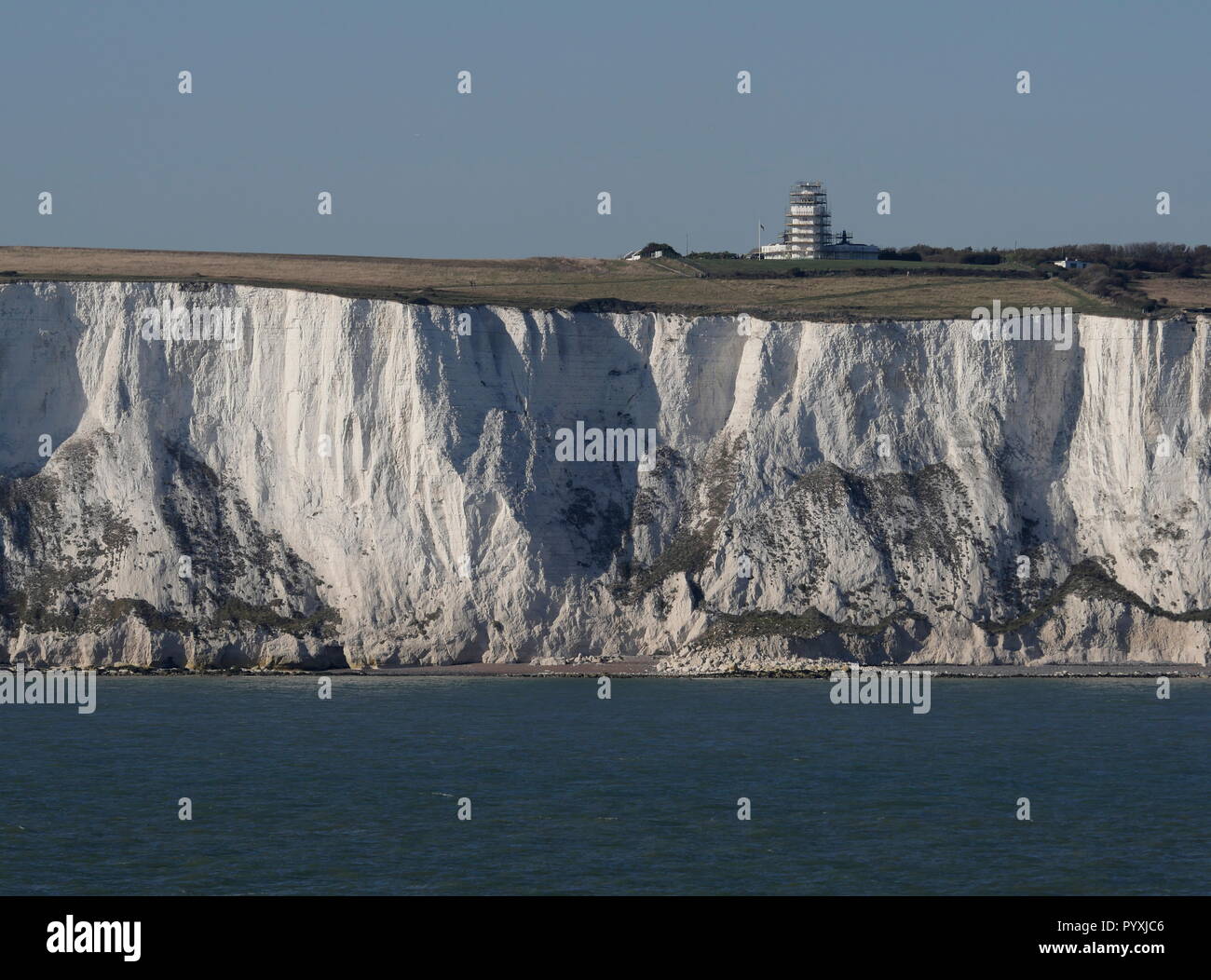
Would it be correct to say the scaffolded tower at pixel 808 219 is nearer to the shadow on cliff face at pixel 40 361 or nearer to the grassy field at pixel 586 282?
the grassy field at pixel 586 282

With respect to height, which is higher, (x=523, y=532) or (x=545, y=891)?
(x=523, y=532)

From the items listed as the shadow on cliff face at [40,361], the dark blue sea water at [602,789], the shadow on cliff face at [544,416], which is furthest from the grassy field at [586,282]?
the dark blue sea water at [602,789]

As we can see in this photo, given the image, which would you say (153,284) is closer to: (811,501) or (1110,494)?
(811,501)

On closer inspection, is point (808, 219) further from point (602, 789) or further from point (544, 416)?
point (602, 789)

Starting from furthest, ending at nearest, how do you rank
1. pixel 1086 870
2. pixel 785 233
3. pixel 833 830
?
pixel 785 233 → pixel 833 830 → pixel 1086 870

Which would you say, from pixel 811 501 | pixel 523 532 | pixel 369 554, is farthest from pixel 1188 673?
pixel 369 554

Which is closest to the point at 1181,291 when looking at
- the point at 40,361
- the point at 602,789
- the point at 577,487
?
the point at 577,487
